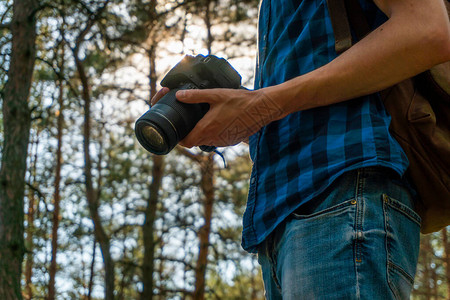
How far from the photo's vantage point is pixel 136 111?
29.6ft

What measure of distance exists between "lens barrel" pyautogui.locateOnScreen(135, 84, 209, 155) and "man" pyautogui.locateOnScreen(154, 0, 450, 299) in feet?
0.10

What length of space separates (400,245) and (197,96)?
0.57 m

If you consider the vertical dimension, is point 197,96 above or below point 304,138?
above

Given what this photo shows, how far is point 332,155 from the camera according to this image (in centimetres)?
98

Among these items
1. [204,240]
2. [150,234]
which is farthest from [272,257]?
[204,240]

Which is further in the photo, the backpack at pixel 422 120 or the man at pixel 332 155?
the backpack at pixel 422 120

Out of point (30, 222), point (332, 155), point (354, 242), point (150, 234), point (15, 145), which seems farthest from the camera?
point (30, 222)

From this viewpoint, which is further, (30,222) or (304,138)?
(30,222)

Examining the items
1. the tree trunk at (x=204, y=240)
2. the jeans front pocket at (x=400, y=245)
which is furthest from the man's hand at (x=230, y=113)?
the tree trunk at (x=204, y=240)

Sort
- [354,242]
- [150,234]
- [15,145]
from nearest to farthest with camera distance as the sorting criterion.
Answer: [354,242], [15,145], [150,234]

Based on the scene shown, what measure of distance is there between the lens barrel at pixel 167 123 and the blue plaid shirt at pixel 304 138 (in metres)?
0.19

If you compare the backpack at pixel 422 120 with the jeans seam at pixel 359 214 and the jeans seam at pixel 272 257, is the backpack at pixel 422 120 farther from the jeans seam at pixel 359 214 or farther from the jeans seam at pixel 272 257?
the jeans seam at pixel 272 257

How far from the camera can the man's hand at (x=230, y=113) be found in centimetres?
106

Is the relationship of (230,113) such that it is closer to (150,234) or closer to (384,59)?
(384,59)
